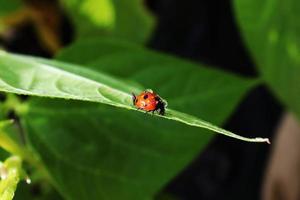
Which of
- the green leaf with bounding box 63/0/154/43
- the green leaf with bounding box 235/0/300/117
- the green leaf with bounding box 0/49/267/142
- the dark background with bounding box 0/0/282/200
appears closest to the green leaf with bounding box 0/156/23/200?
the green leaf with bounding box 0/49/267/142

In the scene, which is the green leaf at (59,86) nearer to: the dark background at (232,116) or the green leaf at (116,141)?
the green leaf at (116,141)

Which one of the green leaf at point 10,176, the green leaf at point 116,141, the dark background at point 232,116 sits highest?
the dark background at point 232,116

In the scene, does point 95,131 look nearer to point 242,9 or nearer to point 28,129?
point 28,129

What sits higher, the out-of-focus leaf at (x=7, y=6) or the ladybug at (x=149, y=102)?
the out-of-focus leaf at (x=7, y=6)

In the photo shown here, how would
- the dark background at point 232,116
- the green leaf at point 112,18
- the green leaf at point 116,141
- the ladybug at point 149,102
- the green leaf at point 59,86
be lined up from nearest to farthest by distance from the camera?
the green leaf at point 59,86 < the ladybug at point 149,102 < the green leaf at point 116,141 < the green leaf at point 112,18 < the dark background at point 232,116

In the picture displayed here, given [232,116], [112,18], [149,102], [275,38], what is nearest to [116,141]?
[149,102]

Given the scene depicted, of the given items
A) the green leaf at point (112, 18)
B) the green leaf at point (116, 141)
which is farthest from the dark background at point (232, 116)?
the green leaf at point (116, 141)

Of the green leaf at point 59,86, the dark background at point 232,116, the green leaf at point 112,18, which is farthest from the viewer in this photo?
the dark background at point 232,116

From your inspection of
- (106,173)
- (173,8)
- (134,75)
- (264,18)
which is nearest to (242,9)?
(264,18)

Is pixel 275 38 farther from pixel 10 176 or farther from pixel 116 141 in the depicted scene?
pixel 10 176
